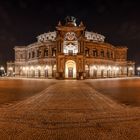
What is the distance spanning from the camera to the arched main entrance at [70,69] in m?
59.0

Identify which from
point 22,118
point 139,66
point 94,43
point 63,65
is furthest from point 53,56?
point 139,66

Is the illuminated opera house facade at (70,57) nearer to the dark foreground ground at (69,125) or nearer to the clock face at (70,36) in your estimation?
the clock face at (70,36)

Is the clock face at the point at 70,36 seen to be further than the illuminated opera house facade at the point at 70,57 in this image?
Yes

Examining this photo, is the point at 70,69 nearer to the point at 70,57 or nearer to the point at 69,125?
the point at 70,57

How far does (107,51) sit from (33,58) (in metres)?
29.1

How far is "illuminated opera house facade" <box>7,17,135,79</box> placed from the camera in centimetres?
5822

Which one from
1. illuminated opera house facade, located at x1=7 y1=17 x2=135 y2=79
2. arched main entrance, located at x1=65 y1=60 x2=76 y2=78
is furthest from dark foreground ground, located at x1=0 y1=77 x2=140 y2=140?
arched main entrance, located at x1=65 y1=60 x2=76 y2=78

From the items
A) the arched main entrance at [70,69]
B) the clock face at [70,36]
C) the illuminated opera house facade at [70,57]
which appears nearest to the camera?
the illuminated opera house facade at [70,57]

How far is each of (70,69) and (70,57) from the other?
3999 mm

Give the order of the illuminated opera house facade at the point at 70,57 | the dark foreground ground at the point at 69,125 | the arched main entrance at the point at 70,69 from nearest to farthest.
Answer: the dark foreground ground at the point at 69,125 → the illuminated opera house facade at the point at 70,57 → the arched main entrance at the point at 70,69

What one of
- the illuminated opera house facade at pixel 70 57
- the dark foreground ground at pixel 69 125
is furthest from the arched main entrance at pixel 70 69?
the dark foreground ground at pixel 69 125

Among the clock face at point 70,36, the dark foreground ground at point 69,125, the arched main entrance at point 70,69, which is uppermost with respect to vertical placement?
the clock face at point 70,36

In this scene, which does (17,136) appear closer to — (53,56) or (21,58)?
(53,56)

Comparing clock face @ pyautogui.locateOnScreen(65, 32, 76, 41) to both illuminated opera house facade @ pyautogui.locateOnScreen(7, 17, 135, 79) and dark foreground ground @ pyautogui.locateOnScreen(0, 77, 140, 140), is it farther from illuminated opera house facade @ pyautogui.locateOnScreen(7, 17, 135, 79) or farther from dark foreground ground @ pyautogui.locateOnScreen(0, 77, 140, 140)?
dark foreground ground @ pyautogui.locateOnScreen(0, 77, 140, 140)
